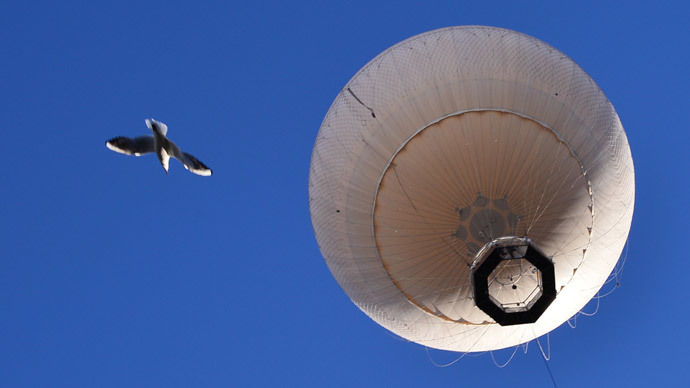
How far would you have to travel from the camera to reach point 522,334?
811 inches

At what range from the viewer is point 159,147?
64.4 ft

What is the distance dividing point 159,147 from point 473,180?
910 cm

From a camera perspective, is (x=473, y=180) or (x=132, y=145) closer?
(x=473, y=180)

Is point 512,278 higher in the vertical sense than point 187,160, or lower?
lower

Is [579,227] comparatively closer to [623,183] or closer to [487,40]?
[623,183]

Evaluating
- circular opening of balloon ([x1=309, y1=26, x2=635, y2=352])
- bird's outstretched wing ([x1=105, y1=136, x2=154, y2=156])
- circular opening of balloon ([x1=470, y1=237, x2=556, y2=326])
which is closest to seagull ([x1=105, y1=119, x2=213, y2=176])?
bird's outstretched wing ([x1=105, y1=136, x2=154, y2=156])

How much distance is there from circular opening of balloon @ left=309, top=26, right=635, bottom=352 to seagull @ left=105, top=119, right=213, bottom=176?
363 cm

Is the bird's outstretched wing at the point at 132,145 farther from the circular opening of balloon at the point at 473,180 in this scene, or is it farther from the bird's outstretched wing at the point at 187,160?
the circular opening of balloon at the point at 473,180

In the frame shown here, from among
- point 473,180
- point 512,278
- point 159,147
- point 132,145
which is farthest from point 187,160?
point 512,278

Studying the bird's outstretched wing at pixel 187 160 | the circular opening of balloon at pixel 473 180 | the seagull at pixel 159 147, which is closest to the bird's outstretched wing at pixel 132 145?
the seagull at pixel 159 147

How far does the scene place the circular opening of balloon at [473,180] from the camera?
674 inches

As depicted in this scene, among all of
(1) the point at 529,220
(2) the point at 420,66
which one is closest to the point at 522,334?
(1) the point at 529,220

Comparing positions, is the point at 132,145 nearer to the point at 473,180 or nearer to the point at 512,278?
the point at 473,180

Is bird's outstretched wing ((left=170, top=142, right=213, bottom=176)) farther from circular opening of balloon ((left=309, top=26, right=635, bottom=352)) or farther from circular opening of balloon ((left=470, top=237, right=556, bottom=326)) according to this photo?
circular opening of balloon ((left=470, top=237, right=556, bottom=326))
